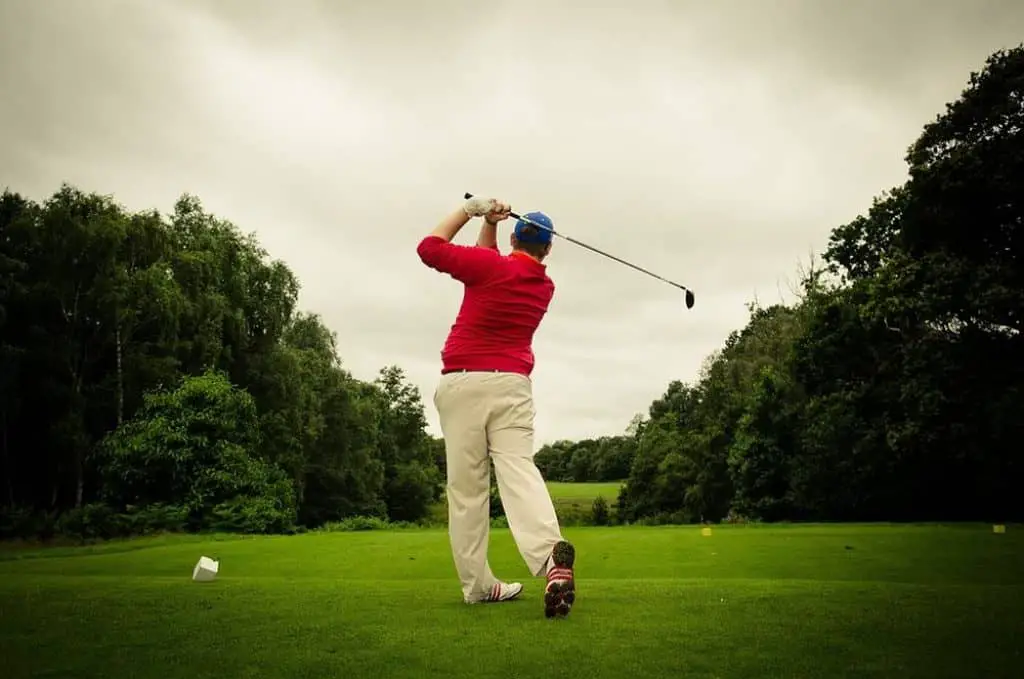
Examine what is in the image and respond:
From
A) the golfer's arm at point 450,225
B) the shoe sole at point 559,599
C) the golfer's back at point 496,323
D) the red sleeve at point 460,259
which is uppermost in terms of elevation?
the golfer's arm at point 450,225

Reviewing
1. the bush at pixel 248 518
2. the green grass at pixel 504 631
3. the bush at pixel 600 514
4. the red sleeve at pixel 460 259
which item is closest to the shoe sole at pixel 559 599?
the green grass at pixel 504 631

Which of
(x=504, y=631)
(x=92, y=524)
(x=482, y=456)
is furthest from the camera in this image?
(x=92, y=524)

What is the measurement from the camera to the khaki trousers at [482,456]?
5.07 metres

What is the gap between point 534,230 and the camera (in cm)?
543

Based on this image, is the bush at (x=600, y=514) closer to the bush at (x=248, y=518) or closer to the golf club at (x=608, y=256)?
the bush at (x=248, y=518)

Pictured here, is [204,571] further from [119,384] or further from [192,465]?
[119,384]

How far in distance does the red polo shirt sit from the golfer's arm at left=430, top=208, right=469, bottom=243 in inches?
1.9

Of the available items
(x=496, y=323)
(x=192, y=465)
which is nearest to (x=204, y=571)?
(x=496, y=323)

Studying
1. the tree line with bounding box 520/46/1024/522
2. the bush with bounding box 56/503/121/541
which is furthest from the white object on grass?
the tree line with bounding box 520/46/1024/522

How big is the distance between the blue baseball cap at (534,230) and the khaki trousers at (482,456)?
36.4 inches

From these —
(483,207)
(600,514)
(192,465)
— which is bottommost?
(600,514)

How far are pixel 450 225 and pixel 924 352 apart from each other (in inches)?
977

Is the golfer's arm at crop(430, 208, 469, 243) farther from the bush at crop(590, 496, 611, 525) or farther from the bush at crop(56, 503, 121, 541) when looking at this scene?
the bush at crop(590, 496, 611, 525)

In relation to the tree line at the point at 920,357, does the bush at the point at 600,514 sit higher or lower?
lower
